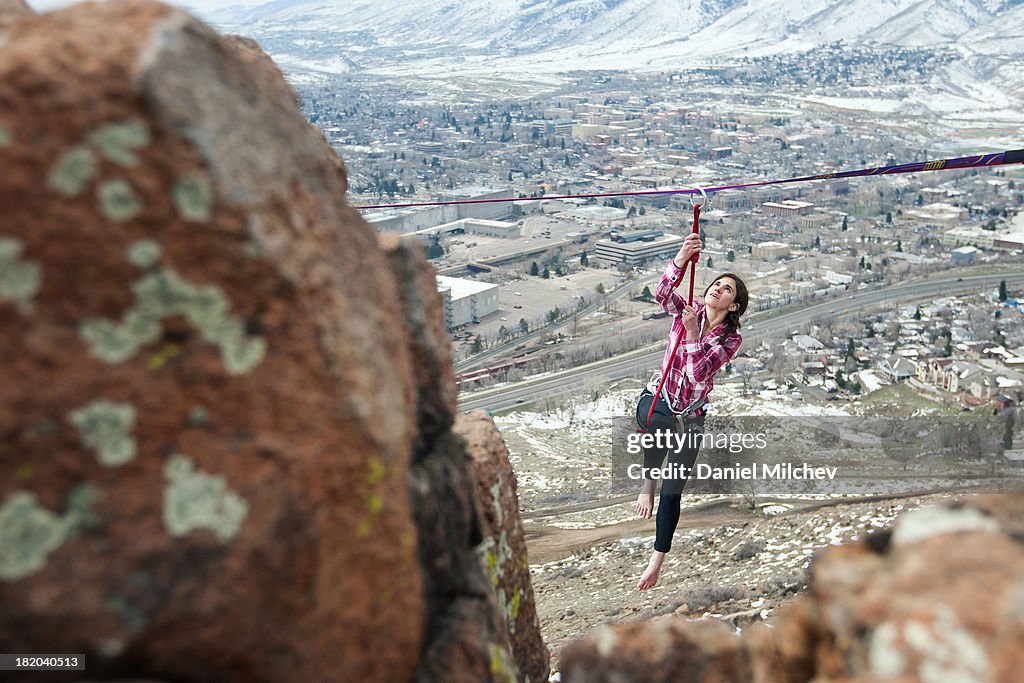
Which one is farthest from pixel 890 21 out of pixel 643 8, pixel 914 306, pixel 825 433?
pixel 825 433

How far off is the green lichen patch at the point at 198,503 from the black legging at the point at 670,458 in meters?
3.51

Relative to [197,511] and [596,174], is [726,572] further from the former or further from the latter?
[596,174]

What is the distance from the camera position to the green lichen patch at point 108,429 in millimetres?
2188

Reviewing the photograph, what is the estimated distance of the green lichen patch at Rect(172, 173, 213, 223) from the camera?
232 centimetres

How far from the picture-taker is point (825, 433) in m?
25.0

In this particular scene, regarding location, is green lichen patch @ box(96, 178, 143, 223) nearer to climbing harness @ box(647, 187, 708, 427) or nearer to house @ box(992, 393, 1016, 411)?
climbing harness @ box(647, 187, 708, 427)

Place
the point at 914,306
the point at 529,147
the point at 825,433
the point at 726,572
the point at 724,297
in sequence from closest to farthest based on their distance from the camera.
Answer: the point at 724,297
the point at 726,572
the point at 825,433
the point at 914,306
the point at 529,147

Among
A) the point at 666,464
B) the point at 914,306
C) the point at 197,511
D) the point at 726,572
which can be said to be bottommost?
the point at 914,306

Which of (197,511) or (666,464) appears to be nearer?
(197,511)

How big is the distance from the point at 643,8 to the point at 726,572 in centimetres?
20592

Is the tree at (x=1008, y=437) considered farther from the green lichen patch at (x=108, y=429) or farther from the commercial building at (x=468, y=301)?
the commercial building at (x=468, y=301)

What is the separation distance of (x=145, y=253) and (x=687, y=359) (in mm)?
3676

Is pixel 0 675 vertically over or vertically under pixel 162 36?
under

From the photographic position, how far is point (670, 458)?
5.54 metres
